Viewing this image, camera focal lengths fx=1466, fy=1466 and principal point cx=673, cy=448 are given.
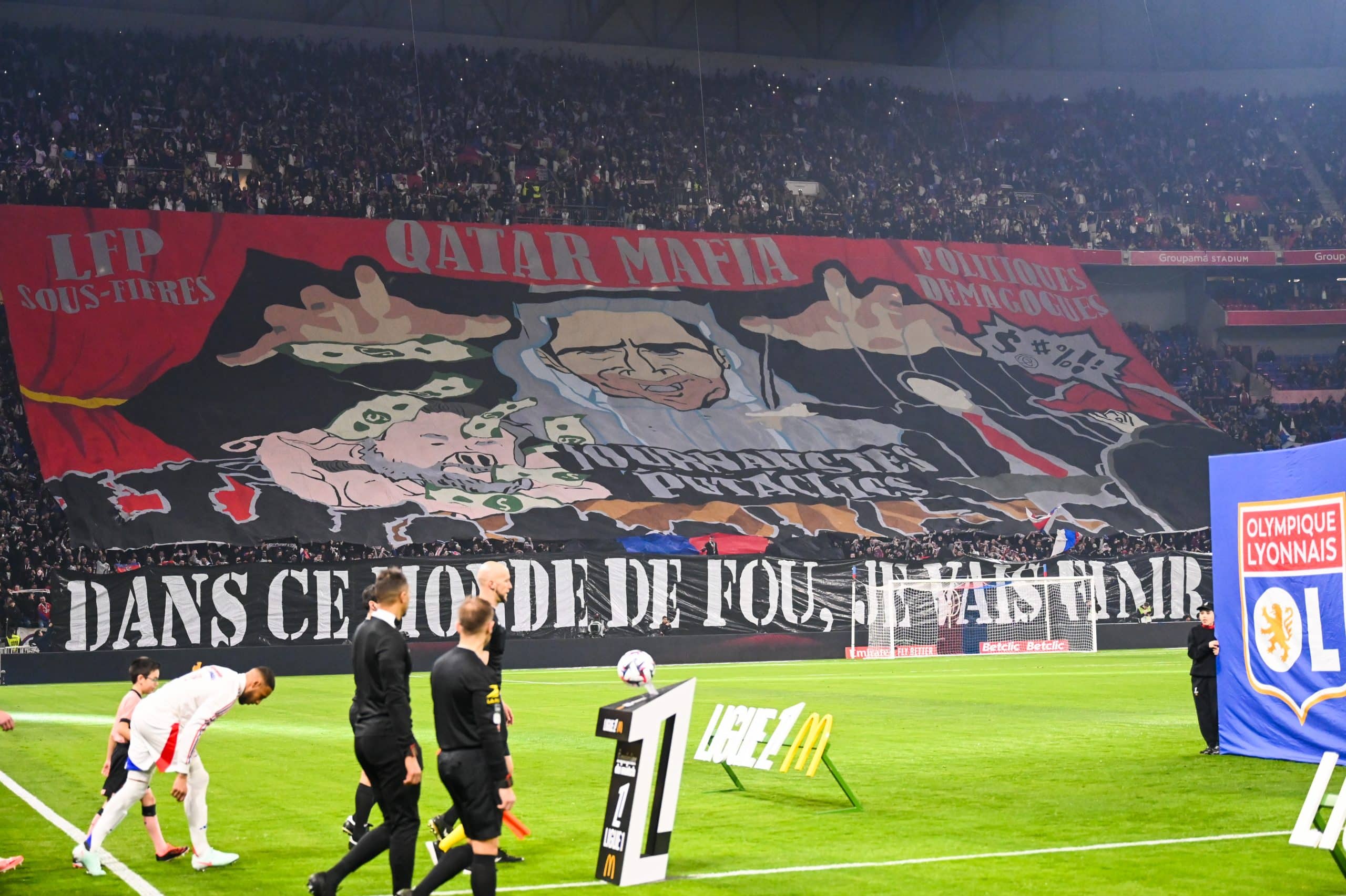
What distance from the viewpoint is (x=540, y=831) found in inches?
507

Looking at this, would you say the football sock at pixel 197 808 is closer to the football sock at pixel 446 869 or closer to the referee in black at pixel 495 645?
the referee in black at pixel 495 645

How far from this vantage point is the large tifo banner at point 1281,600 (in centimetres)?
1525

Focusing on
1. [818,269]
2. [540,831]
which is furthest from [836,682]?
[818,269]

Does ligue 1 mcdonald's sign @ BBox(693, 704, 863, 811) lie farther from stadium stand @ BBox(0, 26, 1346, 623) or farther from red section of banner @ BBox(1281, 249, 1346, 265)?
red section of banner @ BBox(1281, 249, 1346, 265)

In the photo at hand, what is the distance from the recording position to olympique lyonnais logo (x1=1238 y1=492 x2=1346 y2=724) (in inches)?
599

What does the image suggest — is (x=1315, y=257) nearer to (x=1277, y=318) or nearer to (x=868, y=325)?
(x=1277, y=318)

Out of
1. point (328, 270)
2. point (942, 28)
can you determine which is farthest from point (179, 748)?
point (942, 28)

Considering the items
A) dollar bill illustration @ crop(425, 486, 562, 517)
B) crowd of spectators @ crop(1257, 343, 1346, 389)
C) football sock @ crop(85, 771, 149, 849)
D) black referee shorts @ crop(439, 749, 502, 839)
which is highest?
crowd of spectators @ crop(1257, 343, 1346, 389)

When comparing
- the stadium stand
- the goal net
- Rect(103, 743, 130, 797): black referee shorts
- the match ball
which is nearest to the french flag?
the stadium stand

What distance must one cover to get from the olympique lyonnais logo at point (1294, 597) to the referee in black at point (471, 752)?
33.6 ft

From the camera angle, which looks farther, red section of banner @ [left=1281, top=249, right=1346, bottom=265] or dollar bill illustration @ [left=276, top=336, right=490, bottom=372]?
red section of banner @ [left=1281, top=249, right=1346, bottom=265]

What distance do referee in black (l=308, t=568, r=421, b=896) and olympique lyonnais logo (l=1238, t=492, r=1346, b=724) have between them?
409 inches

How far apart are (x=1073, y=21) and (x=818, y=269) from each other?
24511mm

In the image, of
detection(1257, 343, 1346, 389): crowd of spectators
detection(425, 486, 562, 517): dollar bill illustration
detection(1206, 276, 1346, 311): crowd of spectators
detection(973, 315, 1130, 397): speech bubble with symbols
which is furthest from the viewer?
detection(1206, 276, 1346, 311): crowd of spectators
